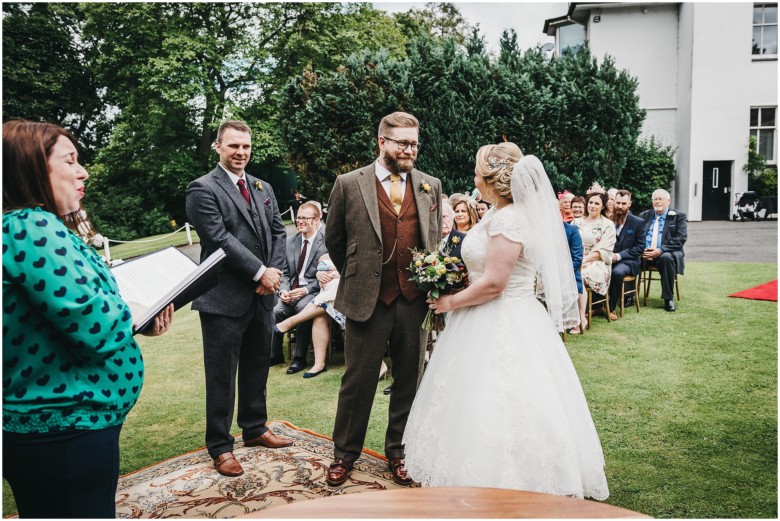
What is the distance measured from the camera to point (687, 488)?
3.29m

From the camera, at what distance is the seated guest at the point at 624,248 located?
25.9 ft

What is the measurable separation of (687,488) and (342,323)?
12.1 feet

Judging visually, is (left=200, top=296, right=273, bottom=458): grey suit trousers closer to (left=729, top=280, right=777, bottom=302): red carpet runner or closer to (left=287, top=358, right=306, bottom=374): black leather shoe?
(left=287, top=358, right=306, bottom=374): black leather shoe

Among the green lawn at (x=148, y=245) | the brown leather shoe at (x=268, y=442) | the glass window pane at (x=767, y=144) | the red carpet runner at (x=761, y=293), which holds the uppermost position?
the glass window pane at (x=767, y=144)

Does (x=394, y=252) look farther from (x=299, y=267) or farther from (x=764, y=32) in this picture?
(x=764, y=32)

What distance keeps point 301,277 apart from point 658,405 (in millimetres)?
4131

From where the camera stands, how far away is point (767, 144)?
20.6 m

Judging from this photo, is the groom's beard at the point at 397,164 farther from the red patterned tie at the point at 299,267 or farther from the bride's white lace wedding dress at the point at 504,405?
the red patterned tie at the point at 299,267

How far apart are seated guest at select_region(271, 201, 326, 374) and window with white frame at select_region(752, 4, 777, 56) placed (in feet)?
70.0

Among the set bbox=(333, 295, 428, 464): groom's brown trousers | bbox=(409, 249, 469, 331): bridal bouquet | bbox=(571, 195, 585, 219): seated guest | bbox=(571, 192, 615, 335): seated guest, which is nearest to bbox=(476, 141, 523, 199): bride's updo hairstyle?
bbox=(409, 249, 469, 331): bridal bouquet

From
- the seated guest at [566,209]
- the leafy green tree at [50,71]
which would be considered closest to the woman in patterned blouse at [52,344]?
the seated guest at [566,209]

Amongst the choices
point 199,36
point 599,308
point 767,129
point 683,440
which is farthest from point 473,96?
point 767,129

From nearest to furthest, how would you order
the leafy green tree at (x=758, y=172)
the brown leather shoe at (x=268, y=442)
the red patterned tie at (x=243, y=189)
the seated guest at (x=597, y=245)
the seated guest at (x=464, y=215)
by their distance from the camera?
1. the red patterned tie at (x=243, y=189)
2. the brown leather shoe at (x=268, y=442)
3. the seated guest at (x=464, y=215)
4. the seated guest at (x=597, y=245)
5. the leafy green tree at (x=758, y=172)

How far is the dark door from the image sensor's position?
66.4 ft
